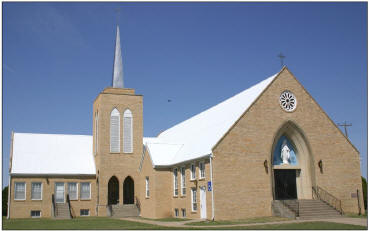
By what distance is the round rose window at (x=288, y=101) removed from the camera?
3166cm

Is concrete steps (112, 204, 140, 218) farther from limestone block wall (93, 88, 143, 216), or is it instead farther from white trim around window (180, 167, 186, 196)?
white trim around window (180, 167, 186, 196)

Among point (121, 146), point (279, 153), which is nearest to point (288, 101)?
point (279, 153)

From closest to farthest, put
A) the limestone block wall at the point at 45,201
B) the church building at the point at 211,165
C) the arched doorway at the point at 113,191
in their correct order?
the church building at the point at 211,165 < the limestone block wall at the point at 45,201 < the arched doorway at the point at 113,191

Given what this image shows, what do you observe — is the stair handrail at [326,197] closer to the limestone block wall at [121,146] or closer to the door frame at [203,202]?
the door frame at [203,202]

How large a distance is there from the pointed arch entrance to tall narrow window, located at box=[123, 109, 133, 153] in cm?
1736

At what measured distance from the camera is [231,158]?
95.1ft

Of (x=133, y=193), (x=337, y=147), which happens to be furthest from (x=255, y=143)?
(x=133, y=193)

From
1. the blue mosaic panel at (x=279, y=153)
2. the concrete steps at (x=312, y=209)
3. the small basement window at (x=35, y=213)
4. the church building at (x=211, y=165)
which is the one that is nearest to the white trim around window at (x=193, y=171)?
the church building at (x=211, y=165)

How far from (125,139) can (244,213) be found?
19077 mm

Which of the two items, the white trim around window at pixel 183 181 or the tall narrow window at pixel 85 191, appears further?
the tall narrow window at pixel 85 191

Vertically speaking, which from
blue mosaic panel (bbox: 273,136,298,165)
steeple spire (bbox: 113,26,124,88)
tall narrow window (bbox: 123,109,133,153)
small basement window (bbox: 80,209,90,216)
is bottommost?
small basement window (bbox: 80,209,90,216)

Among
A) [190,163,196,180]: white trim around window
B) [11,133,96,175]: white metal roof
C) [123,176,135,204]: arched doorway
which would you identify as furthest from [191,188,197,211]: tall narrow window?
[123,176,135,204]: arched doorway

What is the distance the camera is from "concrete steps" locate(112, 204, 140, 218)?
1590 inches

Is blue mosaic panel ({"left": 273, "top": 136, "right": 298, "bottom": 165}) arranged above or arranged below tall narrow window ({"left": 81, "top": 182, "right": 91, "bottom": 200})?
above
